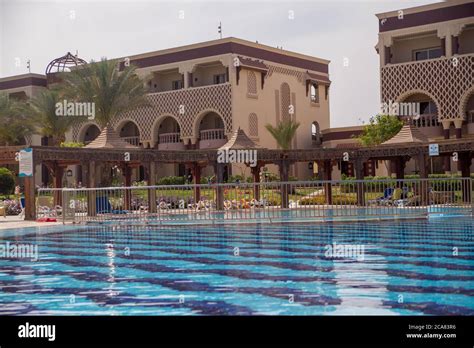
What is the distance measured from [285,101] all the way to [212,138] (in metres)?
6.37

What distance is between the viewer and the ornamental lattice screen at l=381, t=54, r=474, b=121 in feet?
115

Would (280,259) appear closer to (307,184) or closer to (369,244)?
(369,244)

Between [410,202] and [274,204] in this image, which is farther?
[274,204]

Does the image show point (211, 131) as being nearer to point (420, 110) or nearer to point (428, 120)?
point (420, 110)

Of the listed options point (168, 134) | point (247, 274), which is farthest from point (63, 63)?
point (247, 274)

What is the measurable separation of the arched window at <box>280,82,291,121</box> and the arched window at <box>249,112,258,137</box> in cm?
275

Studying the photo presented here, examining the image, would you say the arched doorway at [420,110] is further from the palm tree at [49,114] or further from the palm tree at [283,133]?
the palm tree at [49,114]

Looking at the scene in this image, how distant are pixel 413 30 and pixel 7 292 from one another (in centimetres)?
3210

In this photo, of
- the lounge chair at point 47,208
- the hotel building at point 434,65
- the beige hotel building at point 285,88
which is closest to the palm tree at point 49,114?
the beige hotel building at point 285,88

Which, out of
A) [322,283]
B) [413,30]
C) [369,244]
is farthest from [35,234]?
[413,30]

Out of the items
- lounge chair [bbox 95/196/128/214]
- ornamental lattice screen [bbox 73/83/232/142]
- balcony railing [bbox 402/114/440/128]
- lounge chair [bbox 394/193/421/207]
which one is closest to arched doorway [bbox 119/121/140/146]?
ornamental lattice screen [bbox 73/83/232/142]

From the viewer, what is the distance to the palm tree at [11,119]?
41031 mm

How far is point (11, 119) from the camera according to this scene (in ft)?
136
